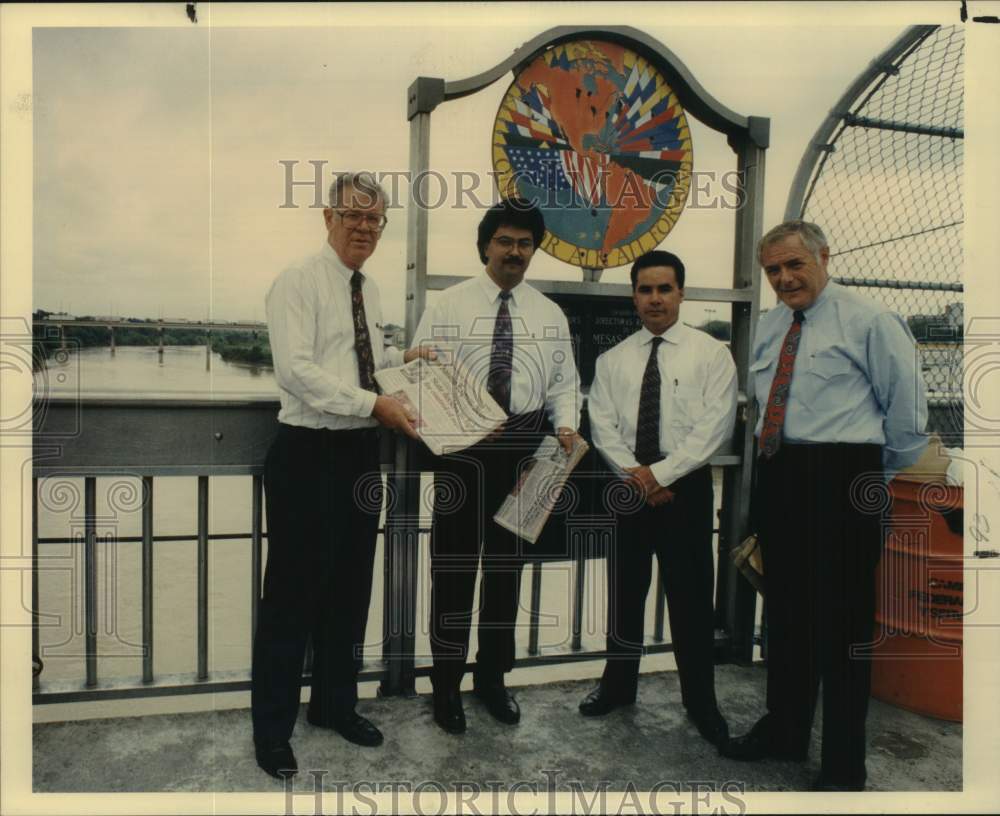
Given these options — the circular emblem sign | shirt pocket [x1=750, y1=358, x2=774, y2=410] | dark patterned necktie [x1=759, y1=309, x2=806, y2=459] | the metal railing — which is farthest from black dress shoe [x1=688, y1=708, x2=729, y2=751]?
the circular emblem sign

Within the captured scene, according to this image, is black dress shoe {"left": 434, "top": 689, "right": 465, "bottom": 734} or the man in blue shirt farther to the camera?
black dress shoe {"left": 434, "top": 689, "right": 465, "bottom": 734}

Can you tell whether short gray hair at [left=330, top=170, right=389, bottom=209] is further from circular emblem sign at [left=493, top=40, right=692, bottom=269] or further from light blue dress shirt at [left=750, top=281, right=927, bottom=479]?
light blue dress shirt at [left=750, top=281, right=927, bottom=479]

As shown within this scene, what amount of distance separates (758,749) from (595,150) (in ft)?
7.73

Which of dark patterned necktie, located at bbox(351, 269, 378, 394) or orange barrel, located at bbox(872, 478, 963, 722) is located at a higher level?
dark patterned necktie, located at bbox(351, 269, 378, 394)

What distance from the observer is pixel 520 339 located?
3.27 meters

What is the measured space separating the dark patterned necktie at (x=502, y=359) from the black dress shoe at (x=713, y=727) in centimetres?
138

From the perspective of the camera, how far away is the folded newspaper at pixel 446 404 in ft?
10.2

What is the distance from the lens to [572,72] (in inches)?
130

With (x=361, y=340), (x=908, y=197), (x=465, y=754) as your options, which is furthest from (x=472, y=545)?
(x=908, y=197)

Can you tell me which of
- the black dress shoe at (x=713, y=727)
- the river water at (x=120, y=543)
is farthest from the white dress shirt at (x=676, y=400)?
the black dress shoe at (x=713, y=727)

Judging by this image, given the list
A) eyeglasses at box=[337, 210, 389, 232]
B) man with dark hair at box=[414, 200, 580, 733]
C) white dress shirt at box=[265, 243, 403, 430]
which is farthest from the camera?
man with dark hair at box=[414, 200, 580, 733]

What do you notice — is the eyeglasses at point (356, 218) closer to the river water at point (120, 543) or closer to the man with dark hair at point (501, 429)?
the man with dark hair at point (501, 429)

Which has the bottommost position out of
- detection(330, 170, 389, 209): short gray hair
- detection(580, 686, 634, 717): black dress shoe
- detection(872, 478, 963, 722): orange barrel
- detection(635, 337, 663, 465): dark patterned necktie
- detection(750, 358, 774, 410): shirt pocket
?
detection(580, 686, 634, 717): black dress shoe

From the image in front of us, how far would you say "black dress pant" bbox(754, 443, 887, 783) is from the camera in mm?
2938
